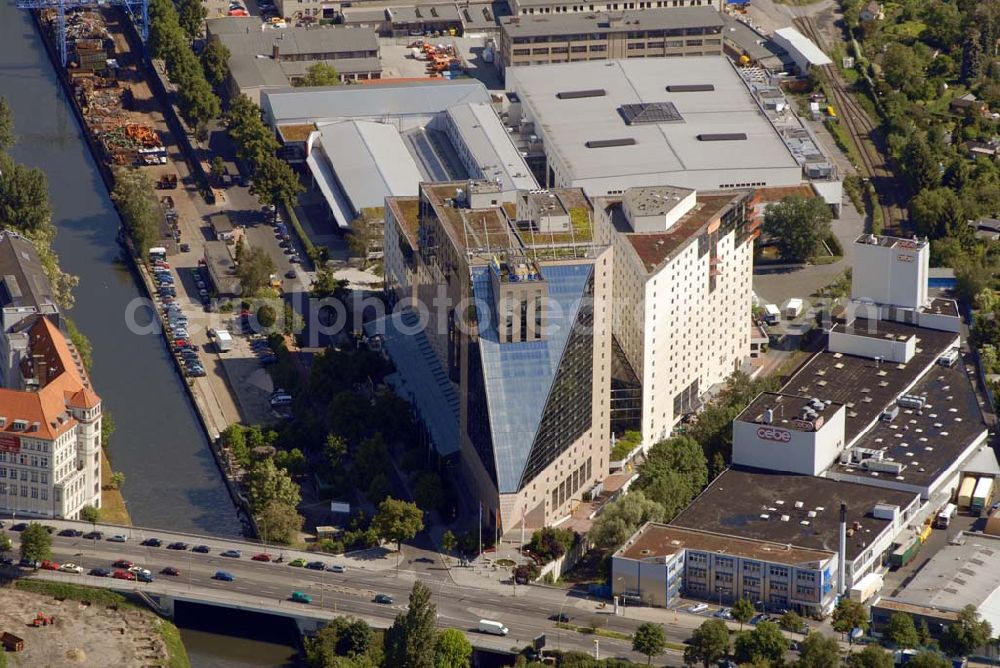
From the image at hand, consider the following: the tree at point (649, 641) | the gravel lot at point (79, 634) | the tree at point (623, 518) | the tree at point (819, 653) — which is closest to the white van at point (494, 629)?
the tree at point (649, 641)

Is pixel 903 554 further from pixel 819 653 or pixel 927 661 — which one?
pixel 819 653

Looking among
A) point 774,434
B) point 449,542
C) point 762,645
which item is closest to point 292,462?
point 449,542

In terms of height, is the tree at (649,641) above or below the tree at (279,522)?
below

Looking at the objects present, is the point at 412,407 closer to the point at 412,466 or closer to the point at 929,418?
the point at 412,466

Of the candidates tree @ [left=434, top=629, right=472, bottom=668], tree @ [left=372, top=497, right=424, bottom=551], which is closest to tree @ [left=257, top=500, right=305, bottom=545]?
tree @ [left=372, top=497, right=424, bottom=551]

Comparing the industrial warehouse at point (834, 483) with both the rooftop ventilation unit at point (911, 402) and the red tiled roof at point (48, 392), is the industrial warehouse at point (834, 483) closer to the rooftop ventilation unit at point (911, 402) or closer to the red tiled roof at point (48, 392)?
the rooftop ventilation unit at point (911, 402)

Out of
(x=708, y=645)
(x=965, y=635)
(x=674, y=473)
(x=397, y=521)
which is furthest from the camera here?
(x=674, y=473)

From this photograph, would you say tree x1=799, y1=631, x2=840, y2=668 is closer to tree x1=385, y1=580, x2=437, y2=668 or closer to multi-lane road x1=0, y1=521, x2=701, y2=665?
multi-lane road x1=0, y1=521, x2=701, y2=665
